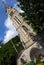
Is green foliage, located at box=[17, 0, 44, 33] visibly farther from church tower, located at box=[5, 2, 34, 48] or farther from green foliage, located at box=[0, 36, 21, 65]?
church tower, located at box=[5, 2, 34, 48]

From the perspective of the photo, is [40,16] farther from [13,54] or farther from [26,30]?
[26,30]

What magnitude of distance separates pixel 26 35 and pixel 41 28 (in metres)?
30.2

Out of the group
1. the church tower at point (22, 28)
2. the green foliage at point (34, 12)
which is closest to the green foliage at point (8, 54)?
the church tower at point (22, 28)

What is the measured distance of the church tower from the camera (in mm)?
57572

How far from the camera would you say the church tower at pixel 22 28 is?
189ft

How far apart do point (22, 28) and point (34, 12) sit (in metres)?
34.1

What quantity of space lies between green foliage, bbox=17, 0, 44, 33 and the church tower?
968 inches

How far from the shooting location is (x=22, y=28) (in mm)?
62375

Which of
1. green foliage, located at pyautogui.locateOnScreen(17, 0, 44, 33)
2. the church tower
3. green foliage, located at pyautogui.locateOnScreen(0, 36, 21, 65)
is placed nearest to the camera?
green foliage, located at pyautogui.locateOnScreen(17, 0, 44, 33)

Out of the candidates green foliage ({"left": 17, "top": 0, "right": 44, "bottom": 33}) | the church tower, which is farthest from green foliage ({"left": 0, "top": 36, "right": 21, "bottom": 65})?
green foliage ({"left": 17, "top": 0, "right": 44, "bottom": 33})

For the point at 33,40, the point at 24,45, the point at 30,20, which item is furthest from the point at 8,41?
the point at 30,20

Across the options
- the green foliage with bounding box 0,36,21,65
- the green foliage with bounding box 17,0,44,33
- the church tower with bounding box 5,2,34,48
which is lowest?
the green foliage with bounding box 17,0,44,33

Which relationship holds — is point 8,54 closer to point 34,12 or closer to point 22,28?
point 22,28

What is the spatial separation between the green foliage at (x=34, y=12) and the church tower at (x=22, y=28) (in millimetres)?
24591
